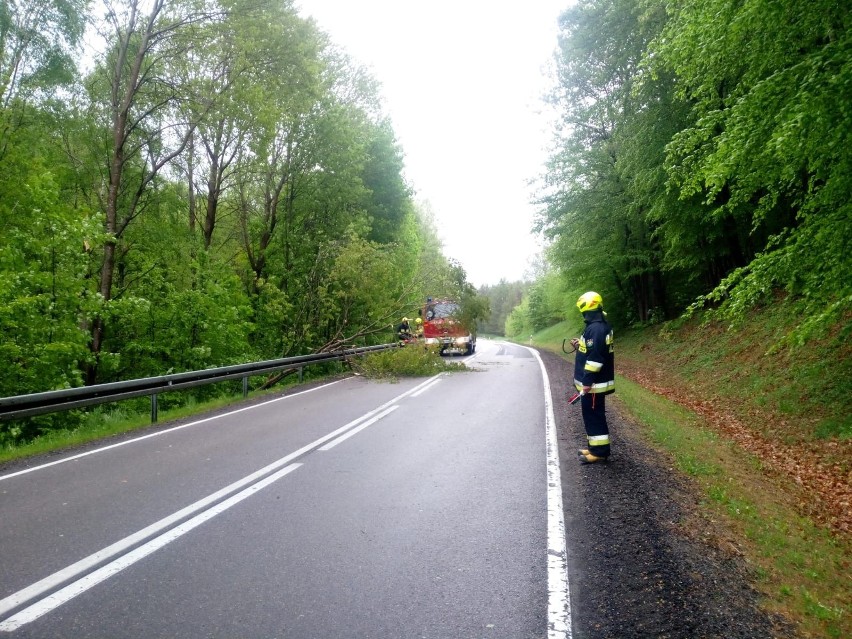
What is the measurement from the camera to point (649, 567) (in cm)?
377

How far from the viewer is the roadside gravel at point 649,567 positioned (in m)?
3.08

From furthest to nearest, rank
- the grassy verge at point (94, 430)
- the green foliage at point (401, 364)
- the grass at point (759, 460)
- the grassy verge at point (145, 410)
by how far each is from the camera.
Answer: the green foliage at point (401, 364)
the grassy verge at point (145, 410)
the grassy verge at point (94, 430)
the grass at point (759, 460)

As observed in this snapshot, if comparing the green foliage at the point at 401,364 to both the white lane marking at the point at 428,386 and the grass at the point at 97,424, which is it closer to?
A: the white lane marking at the point at 428,386

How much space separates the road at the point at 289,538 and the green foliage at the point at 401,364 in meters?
8.79

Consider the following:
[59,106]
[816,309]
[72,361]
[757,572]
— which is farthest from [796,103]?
[59,106]

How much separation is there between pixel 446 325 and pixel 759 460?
16.7m

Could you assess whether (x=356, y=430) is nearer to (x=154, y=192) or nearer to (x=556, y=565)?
(x=556, y=565)

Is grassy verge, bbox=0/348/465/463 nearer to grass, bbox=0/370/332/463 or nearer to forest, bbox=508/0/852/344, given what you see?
grass, bbox=0/370/332/463

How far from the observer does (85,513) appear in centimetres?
490

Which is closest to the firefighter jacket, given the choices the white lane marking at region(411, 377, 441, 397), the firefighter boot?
the firefighter boot

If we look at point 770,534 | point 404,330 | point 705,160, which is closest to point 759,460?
point 770,534

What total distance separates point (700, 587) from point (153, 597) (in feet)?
11.4

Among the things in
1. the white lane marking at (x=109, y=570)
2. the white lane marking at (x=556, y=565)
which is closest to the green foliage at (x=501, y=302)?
the white lane marking at (x=556, y=565)

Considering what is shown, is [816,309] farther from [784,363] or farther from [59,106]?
[59,106]
